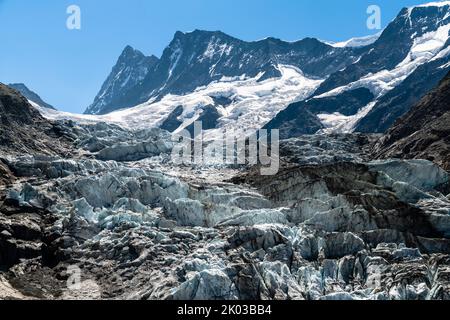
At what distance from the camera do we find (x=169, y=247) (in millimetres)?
86938

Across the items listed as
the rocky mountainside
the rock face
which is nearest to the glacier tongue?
the rocky mountainside

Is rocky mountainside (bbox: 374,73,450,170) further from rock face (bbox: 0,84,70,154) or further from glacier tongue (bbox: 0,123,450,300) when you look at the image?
rock face (bbox: 0,84,70,154)

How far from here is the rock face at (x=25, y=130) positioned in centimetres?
15225

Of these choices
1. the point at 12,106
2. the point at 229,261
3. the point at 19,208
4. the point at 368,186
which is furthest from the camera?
the point at 12,106

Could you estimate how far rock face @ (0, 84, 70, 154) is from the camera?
152 meters

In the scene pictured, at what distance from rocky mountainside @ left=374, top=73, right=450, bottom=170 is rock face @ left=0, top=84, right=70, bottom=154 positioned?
79.9 m

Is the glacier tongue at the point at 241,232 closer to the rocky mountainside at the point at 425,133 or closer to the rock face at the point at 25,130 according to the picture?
the rocky mountainside at the point at 425,133

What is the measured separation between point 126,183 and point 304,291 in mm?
40204

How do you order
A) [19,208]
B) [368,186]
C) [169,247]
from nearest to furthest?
[169,247]
[19,208]
[368,186]

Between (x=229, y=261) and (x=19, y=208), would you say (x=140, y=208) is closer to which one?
(x=19, y=208)

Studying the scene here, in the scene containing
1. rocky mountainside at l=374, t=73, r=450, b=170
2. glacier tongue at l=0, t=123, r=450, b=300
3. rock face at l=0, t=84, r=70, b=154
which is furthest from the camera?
rock face at l=0, t=84, r=70, b=154

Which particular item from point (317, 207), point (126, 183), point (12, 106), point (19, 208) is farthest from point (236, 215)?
point (12, 106)

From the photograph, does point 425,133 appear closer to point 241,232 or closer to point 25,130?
point 241,232
